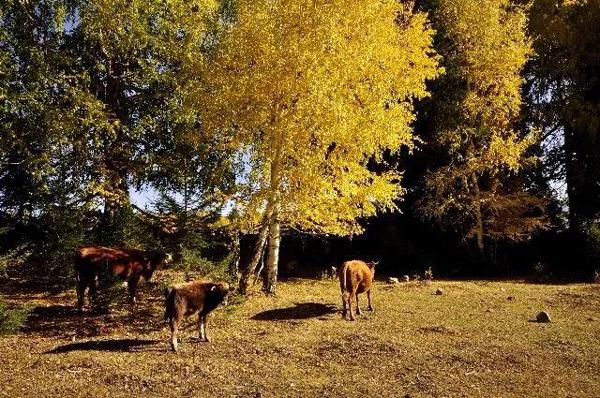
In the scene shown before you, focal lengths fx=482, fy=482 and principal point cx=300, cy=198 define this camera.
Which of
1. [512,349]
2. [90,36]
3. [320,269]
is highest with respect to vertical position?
[90,36]

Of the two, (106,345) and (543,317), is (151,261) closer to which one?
(106,345)

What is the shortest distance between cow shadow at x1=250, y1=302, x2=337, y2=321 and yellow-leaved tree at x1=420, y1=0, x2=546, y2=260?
7336 millimetres

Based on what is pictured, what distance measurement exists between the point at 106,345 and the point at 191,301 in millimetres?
1803

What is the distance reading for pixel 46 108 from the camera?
11.8 m

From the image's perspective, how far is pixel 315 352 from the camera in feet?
28.4

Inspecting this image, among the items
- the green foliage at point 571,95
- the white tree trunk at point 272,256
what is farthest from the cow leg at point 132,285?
the green foliage at point 571,95

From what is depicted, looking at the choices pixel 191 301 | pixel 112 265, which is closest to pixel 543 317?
pixel 191 301

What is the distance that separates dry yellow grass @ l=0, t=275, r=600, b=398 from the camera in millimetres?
6941

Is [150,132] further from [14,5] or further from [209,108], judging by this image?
[14,5]

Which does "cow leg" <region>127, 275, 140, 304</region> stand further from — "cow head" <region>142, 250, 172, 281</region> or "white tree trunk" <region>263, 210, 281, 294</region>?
"white tree trunk" <region>263, 210, 281, 294</region>

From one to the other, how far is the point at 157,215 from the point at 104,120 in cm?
297

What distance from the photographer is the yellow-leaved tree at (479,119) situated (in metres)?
17.1

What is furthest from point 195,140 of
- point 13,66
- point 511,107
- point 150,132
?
point 511,107

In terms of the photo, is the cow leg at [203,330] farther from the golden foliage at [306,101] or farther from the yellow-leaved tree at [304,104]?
the golden foliage at [306,101]
